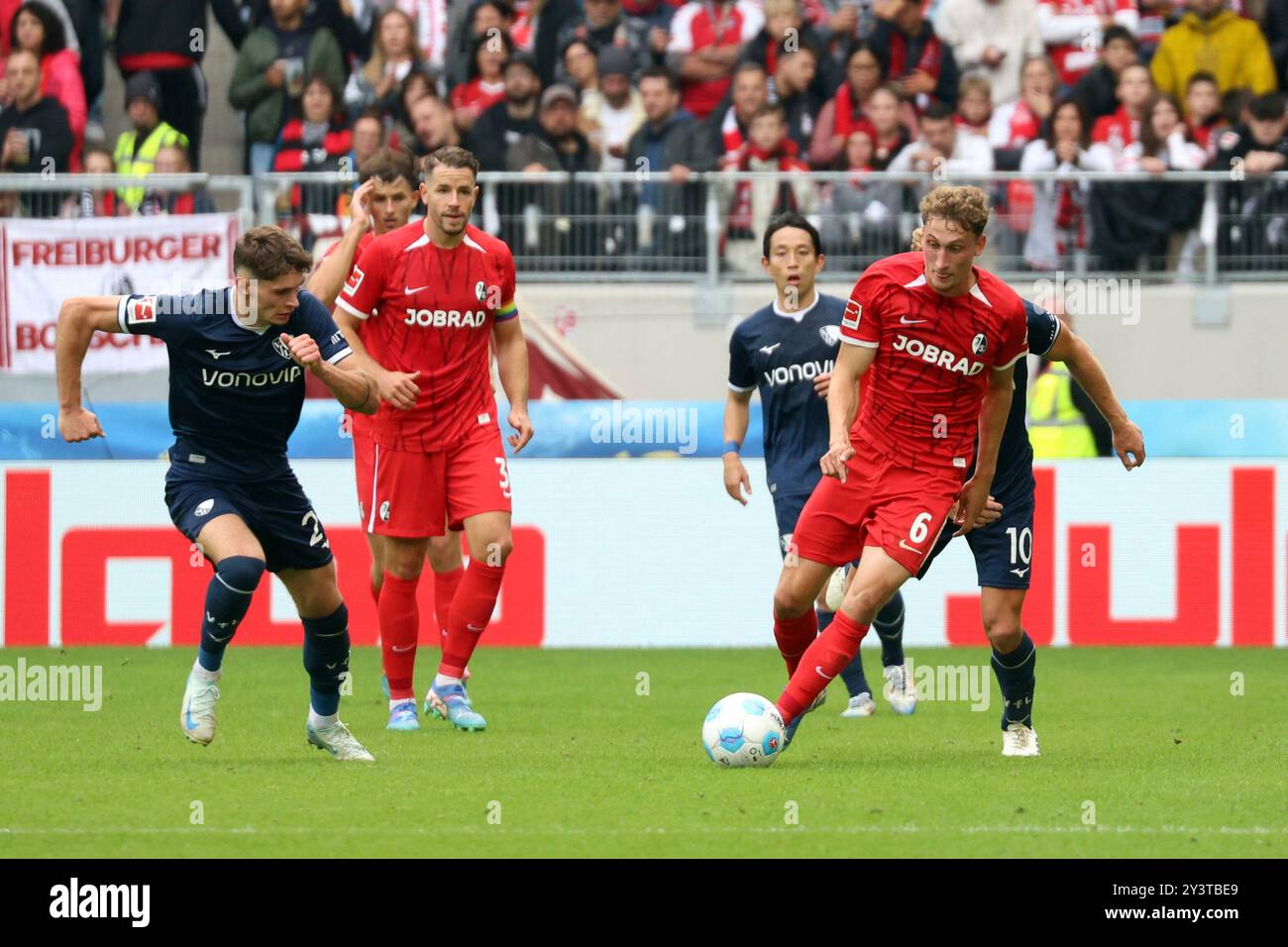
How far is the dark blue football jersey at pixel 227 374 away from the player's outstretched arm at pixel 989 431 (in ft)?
8.33

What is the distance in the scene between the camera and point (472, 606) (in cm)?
Answer: 974

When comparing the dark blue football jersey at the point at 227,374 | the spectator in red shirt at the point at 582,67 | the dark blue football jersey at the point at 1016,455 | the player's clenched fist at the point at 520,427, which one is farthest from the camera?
the spectator in red shirt at the point at 582,67

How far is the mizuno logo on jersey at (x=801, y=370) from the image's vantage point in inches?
410

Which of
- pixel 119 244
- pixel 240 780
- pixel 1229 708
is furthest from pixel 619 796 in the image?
pixel 119 244

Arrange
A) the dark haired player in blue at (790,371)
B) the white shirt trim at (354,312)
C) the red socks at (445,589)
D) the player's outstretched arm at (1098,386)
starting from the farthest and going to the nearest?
the red socks at (445,589)
the dark haired player in blue at (790,371)
the white shirt trim at (354,312)
the player's outstretched arm at (1098,386)

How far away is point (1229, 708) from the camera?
10.9 meters

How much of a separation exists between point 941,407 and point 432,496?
2676 millimetres

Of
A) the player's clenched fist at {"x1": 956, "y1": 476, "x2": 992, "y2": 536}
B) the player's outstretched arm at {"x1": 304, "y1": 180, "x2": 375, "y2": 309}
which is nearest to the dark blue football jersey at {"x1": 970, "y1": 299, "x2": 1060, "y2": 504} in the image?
the player's clenched fist at {"x1": 956, "y1": 476, "x2": 992, "y2": 536}

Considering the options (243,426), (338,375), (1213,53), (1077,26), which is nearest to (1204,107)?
(1213,53)

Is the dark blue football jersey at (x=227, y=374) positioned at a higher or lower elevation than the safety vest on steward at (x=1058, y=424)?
higher

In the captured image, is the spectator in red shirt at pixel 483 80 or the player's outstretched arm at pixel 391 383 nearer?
the player's outstretched arm at pixel 391 383

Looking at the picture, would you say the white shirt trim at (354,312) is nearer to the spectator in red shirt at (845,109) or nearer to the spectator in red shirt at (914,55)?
the spectator in red shirt at (845,109)

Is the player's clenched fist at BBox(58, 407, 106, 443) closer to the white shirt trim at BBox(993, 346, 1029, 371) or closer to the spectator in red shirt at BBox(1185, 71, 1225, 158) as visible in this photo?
the white shirt trim at BBox(993, 346, 1029, 371)

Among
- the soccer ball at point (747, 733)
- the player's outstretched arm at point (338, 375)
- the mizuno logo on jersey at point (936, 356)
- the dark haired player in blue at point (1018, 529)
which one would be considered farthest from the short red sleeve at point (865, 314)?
the player's outstretched arm at point (338, 375)
